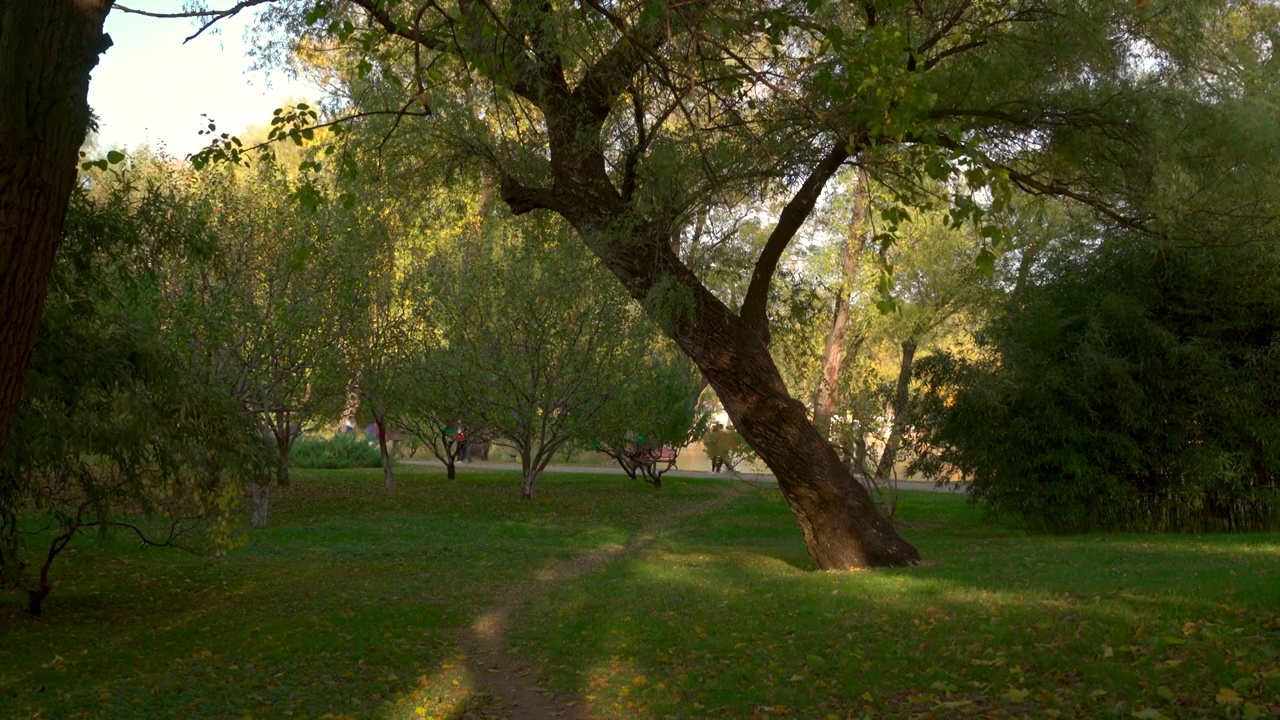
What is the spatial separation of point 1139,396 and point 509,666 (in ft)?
40.0

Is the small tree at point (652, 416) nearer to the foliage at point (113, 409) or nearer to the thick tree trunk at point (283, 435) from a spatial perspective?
the thick tree trunk at point (283, 435)

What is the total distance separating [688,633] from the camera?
9.26m

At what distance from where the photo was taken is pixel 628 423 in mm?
25656

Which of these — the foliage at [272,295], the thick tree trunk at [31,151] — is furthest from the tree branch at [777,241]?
the thick tree trunk at [31,151]

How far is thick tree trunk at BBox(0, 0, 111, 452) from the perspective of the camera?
187 inches

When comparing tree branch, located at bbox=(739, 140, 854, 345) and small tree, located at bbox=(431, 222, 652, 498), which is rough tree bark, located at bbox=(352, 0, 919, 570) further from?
small tree, located at bbox=(431, 222, 652, 498)

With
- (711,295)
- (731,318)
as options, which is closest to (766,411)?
(731,318)

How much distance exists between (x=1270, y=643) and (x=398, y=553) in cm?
1273

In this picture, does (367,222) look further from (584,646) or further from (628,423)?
(584,646)

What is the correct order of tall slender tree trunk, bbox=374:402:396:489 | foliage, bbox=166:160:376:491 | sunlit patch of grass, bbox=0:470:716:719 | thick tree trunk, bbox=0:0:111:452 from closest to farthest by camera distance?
thick tree trunk, bbox=0:0:111:452 < sunlit patch of grass, bbox=0:470:716:719 < foliage, bbox=166:160:376:491 < tall slender tree trunk, bbox=374:402:396:489

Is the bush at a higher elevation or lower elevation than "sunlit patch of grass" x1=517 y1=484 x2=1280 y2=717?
higher

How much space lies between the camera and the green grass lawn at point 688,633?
6727 mm

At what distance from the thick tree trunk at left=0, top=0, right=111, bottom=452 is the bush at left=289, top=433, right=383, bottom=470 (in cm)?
2856

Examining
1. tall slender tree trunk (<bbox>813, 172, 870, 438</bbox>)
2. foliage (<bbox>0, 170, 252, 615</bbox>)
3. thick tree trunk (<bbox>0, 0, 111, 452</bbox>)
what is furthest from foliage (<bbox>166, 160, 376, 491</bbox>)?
thick tree trunk (<bbox>0, 0, 111, 452</bbox>)
